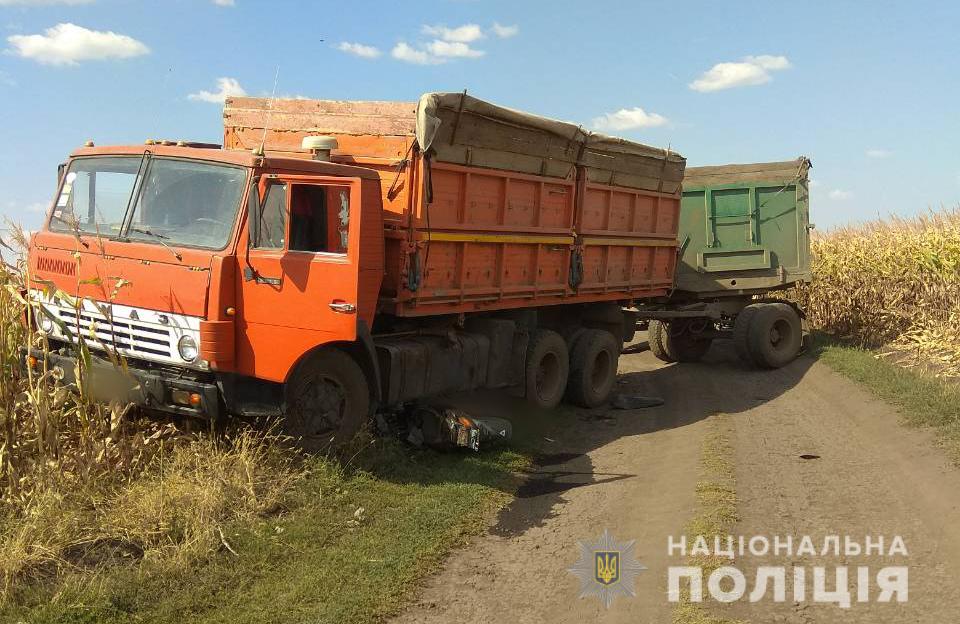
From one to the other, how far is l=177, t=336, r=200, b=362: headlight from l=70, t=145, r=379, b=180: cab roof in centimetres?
144

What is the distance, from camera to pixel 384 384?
789cm

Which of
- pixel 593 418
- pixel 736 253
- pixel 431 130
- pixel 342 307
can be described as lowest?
pixel 593 418

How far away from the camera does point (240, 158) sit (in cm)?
679

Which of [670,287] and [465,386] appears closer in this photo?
[465,386]

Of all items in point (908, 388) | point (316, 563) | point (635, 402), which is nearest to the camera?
point (316, 563)

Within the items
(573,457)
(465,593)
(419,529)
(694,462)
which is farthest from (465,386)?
(465,593)

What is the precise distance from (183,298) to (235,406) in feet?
3.03

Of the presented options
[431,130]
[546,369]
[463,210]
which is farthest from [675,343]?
[431,130]

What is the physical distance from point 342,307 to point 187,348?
1.21 m

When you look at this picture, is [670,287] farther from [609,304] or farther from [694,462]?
[694,462]

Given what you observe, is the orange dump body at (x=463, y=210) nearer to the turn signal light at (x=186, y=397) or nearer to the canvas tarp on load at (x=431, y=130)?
the canvas tarp on load at (x=431, y=130)

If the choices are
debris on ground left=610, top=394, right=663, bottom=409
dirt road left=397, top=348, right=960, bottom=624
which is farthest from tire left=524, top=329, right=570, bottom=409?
debris on ground left=610, top=394, right=663, bottom=409

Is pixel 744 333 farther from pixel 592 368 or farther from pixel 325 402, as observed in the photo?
pixel 325 402

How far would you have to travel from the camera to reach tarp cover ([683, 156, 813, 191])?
14375 millimetres
